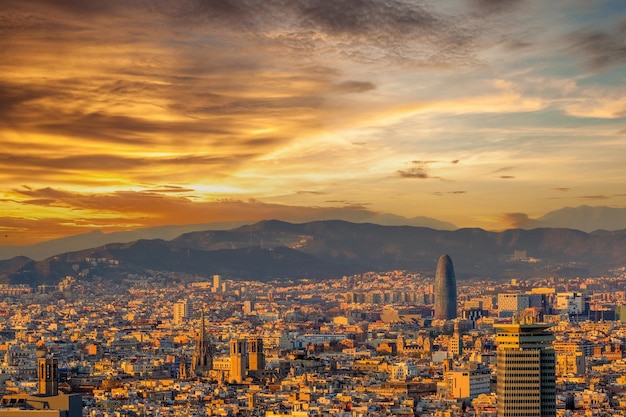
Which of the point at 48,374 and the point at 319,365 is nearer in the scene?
the point at 48,374

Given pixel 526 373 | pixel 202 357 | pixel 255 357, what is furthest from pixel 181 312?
pixel 526 373

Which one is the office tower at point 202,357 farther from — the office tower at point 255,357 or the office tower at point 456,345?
the office tower at point 456,345

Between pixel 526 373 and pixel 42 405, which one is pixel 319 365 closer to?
pixel 526 373

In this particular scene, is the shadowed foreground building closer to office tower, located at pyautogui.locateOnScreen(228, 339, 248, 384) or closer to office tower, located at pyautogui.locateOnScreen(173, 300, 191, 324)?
office tower, located at pyautogui.locateOnScreen(228, 339, 248, 384)

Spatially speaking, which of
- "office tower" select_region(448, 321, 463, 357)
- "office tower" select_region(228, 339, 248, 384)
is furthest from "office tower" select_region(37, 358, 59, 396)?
"office tower" select_region(448, 321, 463, 357)

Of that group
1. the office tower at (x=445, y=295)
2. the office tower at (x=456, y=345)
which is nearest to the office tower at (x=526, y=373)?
the office tower at (x=456, y=345)

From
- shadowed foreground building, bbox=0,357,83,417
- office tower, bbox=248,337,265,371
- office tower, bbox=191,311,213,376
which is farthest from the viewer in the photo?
office tower, bbox=191,311,213,376

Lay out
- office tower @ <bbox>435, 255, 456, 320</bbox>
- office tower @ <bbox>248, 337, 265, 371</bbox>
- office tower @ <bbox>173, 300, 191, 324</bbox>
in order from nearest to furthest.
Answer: office tower @ <bbox>248, 337, 265, 371</bbox>, office tower @ <bbox>173, 300, 191, 324</bbox>, office tower @ <bbox>435, 255, 456, 320</bbox>
